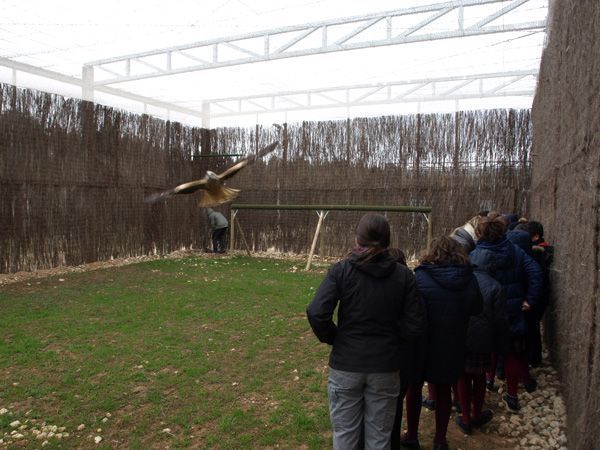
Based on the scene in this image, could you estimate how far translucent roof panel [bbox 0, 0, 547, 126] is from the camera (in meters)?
7.96

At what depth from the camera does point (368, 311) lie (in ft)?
6.87

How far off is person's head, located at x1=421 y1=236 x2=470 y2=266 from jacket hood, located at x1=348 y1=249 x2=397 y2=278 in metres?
0.50

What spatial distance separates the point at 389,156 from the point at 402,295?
25.1ft

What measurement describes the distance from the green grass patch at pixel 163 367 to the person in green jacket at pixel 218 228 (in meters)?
4.06

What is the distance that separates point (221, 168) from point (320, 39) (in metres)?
3.98

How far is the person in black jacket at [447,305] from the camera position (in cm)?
249

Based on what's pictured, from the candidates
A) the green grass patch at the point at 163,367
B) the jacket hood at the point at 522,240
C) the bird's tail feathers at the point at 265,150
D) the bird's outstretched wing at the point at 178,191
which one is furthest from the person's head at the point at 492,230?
the bird's tail feathers at the point at 265,150

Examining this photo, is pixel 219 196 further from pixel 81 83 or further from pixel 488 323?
pixel 81 83

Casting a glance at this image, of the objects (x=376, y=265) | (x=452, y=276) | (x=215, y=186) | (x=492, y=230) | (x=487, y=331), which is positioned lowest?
(x=487, y=331)

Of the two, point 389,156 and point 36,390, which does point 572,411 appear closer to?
point 36,390

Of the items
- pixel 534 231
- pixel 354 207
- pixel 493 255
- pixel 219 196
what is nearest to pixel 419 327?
pixel 493 255

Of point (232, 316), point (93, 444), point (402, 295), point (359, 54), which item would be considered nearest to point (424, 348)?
point (402, 295)

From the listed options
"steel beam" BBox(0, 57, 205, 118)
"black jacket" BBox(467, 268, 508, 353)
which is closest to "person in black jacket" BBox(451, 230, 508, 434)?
"black jacket" BBox(467, 268, 508, 353)

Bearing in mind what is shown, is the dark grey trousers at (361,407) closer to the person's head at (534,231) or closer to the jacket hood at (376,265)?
the jacket hood at (376,265)
